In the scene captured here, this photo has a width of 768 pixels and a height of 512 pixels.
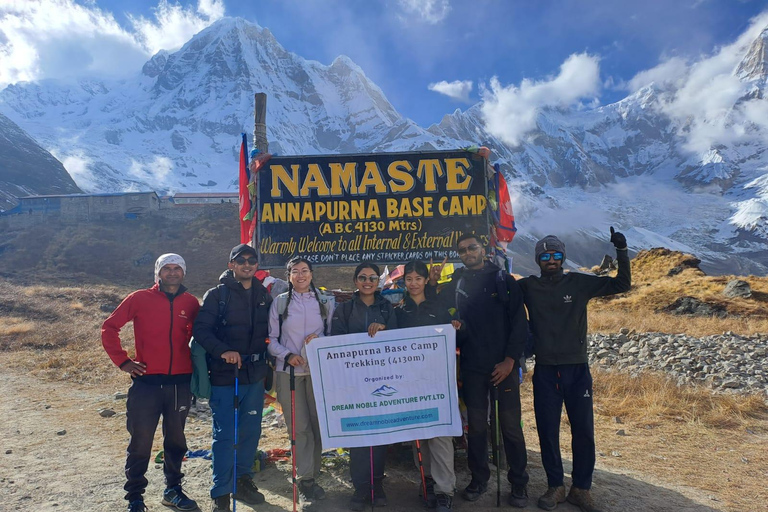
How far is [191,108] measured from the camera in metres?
176

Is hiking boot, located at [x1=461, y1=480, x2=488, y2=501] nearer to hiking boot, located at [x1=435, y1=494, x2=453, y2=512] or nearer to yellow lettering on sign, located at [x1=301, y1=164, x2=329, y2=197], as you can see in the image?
hiking boot, located at [x1=435, y1=494, x2=453, y2=512]

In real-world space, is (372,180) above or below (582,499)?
above

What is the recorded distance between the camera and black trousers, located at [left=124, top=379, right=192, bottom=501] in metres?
3.83

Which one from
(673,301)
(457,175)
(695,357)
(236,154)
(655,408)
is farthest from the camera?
(236,154)

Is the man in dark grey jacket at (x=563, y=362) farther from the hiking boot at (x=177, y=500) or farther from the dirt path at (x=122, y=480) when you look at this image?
the hiking boot at (x=177, y=500)

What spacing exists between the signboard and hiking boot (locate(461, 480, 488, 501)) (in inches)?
107

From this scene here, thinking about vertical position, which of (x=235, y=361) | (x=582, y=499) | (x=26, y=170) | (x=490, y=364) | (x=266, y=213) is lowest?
(x=582, y=499)

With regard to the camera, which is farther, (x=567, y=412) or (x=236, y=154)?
(x=236, y=154)

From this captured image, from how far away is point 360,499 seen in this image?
13.0ft

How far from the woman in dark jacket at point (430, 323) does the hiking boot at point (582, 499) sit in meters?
1.02

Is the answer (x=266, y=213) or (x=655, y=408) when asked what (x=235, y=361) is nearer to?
(x=266, y=213)

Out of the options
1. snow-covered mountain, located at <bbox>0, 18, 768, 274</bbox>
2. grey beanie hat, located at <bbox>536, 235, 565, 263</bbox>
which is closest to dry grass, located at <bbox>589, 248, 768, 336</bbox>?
grey beanie hat, located at <bbox>536, 235, 565, 263</bbox>

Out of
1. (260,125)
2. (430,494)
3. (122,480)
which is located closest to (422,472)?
(430,494)

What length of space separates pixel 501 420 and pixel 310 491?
1.75 m
